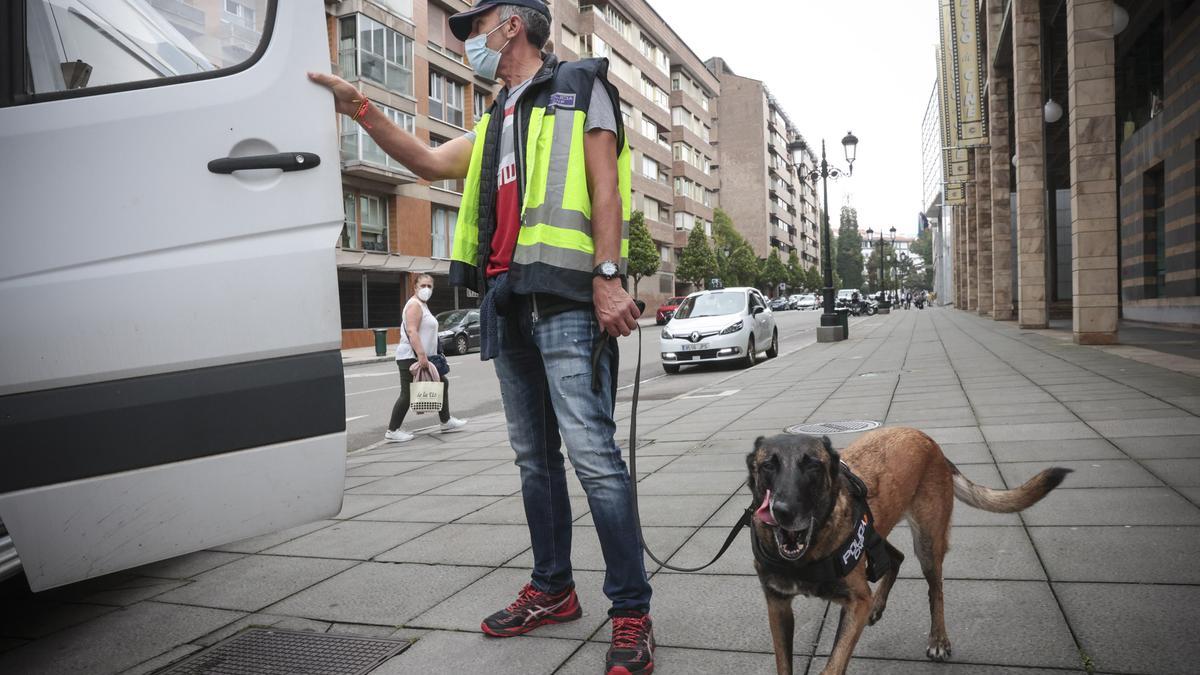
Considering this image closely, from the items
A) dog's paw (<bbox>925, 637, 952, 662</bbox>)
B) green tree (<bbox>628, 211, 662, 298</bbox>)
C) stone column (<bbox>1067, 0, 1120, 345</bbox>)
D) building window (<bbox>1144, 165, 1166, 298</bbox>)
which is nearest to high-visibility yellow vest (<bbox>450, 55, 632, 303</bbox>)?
dog's paw (<bbox>925, 637, 952, 662</bbox>)

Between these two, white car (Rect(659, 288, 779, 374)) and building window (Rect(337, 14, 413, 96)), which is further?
building window (Rect(337, 14, 413, 96))

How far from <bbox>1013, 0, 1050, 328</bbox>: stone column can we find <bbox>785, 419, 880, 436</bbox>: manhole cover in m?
14.3

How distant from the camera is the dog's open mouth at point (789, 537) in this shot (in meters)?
2.06

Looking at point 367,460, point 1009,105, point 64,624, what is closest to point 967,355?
point 367,460

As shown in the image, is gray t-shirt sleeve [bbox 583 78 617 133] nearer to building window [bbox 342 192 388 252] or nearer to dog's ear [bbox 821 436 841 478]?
dog's ear [bbox 821 436 841 478]

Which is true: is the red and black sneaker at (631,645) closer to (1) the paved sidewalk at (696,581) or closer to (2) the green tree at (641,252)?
(1) the paved sidewalk at (696,581)

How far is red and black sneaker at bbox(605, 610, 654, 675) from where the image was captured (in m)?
2.44

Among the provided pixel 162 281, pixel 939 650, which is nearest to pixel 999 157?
pixel 939 650

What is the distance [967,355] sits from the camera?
45.9ft

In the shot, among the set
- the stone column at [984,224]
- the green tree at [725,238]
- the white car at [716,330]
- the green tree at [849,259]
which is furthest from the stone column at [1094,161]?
the green tree at [849,259]

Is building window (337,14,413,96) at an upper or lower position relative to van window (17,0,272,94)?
upper

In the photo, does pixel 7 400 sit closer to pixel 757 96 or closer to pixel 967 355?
pixel 967 355

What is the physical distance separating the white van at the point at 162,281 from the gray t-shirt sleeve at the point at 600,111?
82 centimetres

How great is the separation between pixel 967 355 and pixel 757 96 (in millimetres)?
78048
